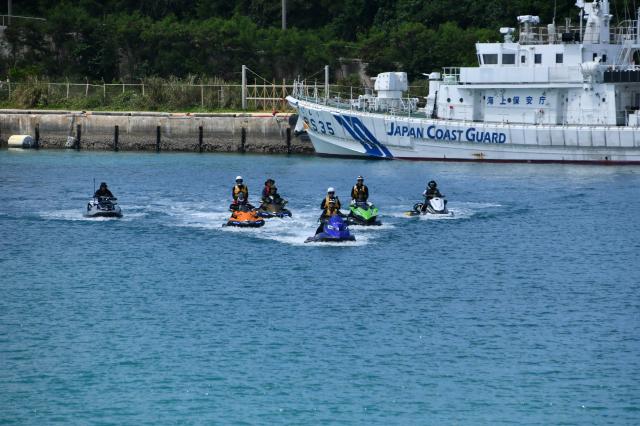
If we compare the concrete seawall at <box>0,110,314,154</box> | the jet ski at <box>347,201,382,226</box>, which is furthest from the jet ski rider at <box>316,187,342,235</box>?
the concrete seawall at <box>0,110,314,154</box>

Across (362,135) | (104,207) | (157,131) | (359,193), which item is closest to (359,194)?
(359,193)

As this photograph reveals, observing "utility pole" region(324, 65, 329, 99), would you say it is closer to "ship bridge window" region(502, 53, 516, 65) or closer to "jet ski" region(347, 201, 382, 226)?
"ship bridge window" region(502, 53, 516, 65)

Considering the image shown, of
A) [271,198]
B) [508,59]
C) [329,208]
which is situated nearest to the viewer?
[329,208]

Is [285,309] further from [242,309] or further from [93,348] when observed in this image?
[93,348]

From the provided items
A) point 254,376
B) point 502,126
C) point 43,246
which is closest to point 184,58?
point 502,126

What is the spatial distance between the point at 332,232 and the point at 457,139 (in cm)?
3454

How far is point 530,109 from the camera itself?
85.1 metres

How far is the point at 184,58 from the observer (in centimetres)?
10688

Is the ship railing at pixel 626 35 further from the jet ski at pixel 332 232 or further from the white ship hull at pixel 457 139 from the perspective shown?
the jet ski at pixel 332 232

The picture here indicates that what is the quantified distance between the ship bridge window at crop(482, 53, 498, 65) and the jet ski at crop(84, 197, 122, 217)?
3395cm

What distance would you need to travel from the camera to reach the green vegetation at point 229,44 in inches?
4026

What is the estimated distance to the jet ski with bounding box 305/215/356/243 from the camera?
173ft

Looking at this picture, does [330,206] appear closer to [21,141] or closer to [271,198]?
[271,198]

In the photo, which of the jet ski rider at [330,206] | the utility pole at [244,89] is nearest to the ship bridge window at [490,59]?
the utility pole at [244,89]
